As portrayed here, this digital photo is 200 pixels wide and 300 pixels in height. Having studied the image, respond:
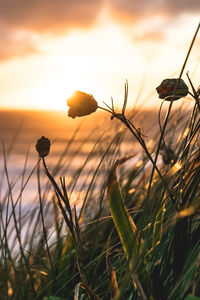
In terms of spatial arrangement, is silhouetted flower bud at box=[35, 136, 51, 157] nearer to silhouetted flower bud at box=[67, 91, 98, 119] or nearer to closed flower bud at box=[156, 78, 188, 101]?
silhouetted flower bud at box=[67, 91, 98, 119]

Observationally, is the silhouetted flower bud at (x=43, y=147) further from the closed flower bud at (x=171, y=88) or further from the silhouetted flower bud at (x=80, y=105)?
the closed flower bud at (x=171, y=88)

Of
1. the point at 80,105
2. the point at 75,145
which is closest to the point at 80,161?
the point at 75,145

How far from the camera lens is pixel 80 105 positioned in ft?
1.79

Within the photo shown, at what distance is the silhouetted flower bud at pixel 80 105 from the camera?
0.54 metres

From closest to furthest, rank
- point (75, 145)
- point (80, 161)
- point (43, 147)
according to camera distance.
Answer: point (43, 147)
point (80, 161)
point (75, 145)

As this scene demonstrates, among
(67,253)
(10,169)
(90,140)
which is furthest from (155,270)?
(10,169)

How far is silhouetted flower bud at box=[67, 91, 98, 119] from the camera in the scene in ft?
1.78

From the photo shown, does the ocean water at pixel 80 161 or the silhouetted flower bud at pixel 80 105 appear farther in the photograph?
the ocean water at pixel 80 161

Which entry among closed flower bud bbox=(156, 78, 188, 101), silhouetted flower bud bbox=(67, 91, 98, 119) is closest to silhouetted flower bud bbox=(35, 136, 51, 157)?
silhouetted flower bud bbox=(67, 91, 98, 119)

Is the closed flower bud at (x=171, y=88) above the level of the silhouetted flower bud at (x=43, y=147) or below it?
above

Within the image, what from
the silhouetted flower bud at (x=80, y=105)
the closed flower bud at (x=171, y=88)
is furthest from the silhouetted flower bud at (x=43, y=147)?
the closed flower bud at (x=171, y=88)

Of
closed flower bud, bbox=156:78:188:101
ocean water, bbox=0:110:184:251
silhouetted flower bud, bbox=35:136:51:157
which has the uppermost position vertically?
ocean water, bbox=0:110:184:251

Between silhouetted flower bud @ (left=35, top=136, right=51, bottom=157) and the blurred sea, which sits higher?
the blurred sea

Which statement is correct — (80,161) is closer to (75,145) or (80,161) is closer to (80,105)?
(75,145)
